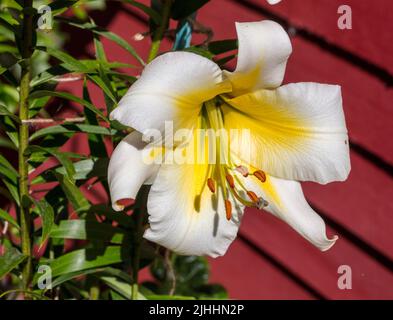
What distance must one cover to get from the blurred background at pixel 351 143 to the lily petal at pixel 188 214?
0.83m

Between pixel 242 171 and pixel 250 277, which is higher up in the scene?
pixel 242 171

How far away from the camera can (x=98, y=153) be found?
0.97 metres

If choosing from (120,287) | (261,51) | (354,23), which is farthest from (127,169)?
(354,23)

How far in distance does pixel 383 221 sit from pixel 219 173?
92 centimetres

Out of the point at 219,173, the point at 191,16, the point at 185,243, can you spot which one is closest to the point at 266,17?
the point at 191,16

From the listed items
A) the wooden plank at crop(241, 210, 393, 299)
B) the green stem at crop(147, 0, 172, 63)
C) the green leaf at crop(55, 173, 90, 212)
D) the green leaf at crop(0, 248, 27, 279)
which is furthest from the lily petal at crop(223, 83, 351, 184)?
the wooden plank at crop(241, 210, 393, 299)

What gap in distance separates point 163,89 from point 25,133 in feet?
0.93

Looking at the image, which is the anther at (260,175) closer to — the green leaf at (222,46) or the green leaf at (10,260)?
the green leaf at (222,46)

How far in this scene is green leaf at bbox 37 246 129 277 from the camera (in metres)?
0.92

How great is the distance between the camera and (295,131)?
81 centimetres

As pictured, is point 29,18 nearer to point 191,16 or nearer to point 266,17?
point 191,16

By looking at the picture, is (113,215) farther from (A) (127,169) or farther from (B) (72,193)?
(A) (127,169)

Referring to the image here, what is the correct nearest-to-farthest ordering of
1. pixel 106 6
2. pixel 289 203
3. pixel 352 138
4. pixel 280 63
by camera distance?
pixel 280 63, pixel 289 203, pixel 352 138, pixel 106 6
